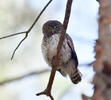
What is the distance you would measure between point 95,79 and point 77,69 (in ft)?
9.50

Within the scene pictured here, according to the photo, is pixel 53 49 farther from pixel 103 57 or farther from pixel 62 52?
pixel 103 57

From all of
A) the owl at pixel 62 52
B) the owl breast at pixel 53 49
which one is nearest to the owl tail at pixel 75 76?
the owl at pixel 62 52

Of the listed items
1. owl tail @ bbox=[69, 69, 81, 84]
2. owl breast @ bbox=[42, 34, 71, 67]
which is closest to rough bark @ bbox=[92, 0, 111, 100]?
owl breast @ bbox=[42, 34, 71, 67]

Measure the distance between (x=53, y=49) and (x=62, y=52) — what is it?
0.11 metres

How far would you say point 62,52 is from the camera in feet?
13.9

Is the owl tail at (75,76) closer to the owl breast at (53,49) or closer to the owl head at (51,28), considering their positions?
the owl breast at (53,49)

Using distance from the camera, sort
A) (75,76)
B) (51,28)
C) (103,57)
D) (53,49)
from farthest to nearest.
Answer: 1. (51,28)
2. (75,76)
3. (53,49)
4. (103,57)

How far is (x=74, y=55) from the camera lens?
4312 mm

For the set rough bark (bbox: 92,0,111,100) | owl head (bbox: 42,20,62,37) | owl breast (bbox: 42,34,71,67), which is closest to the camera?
rough bark (bbox: 92,0,111,100)

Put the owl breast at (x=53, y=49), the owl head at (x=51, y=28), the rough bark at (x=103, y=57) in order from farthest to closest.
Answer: the owl head at (x=51, y=28) → the owl breast at (x=53, y=49) → the rough bark at (x=103, y=57)

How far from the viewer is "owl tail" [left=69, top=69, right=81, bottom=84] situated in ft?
14.1

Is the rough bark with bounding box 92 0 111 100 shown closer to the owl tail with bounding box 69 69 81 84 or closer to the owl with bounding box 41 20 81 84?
the owl with bounding box 41 20 81 84

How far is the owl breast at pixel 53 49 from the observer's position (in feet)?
13.8

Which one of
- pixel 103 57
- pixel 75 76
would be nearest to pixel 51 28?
pixel 75 76
